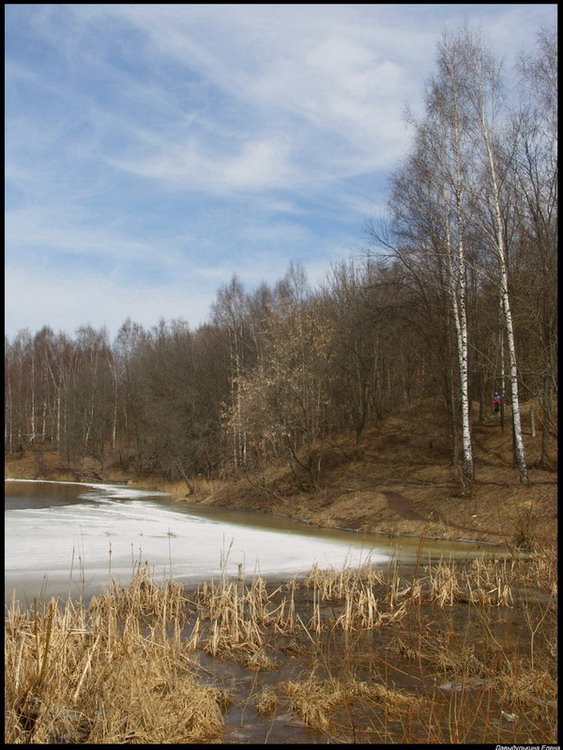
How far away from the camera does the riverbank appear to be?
18.0m

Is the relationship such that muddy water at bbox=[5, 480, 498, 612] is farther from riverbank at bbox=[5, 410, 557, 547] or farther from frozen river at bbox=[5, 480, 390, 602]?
riverbank at bbox=[5, 410, 557, 547]

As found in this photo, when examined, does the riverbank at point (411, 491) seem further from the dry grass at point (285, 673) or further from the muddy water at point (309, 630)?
the dry grass at point (285, 673)

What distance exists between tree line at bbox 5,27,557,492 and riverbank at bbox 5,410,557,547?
0.72 meters

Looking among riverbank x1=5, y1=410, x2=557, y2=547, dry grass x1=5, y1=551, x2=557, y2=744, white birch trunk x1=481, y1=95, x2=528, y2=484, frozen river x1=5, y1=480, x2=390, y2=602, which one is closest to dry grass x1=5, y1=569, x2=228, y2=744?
dry grass x1=5, y1=551, x2=557, y2=744

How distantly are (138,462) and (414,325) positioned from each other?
29.4 meters

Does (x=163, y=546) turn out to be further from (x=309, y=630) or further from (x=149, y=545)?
(x=309, y=630)

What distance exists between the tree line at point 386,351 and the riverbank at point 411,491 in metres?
0.72

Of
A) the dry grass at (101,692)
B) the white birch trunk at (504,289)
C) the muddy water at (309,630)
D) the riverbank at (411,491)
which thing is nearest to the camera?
the dry grass at (101,692)

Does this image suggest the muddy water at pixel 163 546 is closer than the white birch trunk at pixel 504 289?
Yes

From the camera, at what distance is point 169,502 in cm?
3167

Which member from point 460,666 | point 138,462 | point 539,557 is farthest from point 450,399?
point 138,462

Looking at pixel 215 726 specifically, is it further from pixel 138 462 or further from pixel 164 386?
pixel 138 462

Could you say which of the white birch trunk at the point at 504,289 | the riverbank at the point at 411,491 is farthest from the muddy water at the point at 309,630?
the white birch trunk at the point at 504,289

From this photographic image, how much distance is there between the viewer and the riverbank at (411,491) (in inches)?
709
